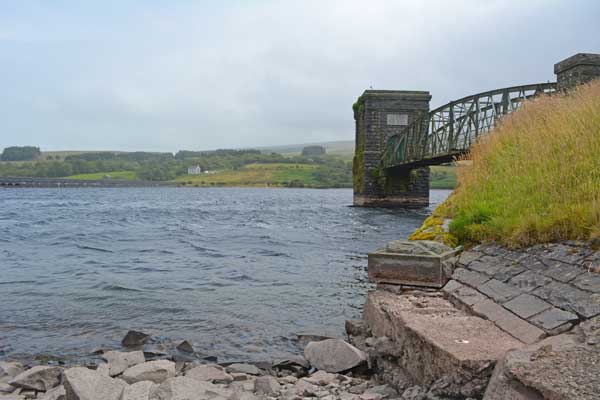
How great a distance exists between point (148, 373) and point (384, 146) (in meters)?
42.0

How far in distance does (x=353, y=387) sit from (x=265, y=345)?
8.08ft

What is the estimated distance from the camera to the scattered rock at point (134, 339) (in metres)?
7.56

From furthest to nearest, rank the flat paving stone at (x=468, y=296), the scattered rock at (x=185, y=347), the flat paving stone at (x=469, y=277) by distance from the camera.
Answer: the scattered rock at (x=185, y=347), the flat paving stone at (x=469, y=277), the flat paving stone at (x=468, y=296)

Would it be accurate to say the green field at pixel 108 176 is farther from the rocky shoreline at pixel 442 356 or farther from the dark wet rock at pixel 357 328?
the rocky shoreline at pixel 442 356

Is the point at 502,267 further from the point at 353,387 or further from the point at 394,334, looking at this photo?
Result: the point at 353,387

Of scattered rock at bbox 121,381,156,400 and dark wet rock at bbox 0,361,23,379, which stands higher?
scattered rock at bbox 121,381,156,400

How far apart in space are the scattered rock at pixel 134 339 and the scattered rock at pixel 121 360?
70 centimetres

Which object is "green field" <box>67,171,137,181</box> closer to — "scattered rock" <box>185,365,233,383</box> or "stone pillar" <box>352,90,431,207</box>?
"stone pillar" <box>352,90,431,207</box>

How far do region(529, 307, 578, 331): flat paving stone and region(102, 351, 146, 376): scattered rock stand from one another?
14.3 ft

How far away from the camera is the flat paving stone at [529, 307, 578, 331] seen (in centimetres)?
443

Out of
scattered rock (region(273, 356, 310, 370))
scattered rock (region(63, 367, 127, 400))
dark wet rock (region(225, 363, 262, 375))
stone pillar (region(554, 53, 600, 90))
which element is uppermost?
stone pillar (region(554, 53, 600, 90))

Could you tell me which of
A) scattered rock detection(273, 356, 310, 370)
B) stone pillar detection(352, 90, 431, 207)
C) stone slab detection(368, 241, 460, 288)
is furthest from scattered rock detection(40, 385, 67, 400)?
stone pillar detection(352, 90, 431, 207)

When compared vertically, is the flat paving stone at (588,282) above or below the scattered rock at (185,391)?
above

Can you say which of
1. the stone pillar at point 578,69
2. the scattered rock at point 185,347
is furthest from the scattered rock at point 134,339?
the stone pillar at point 578,69
